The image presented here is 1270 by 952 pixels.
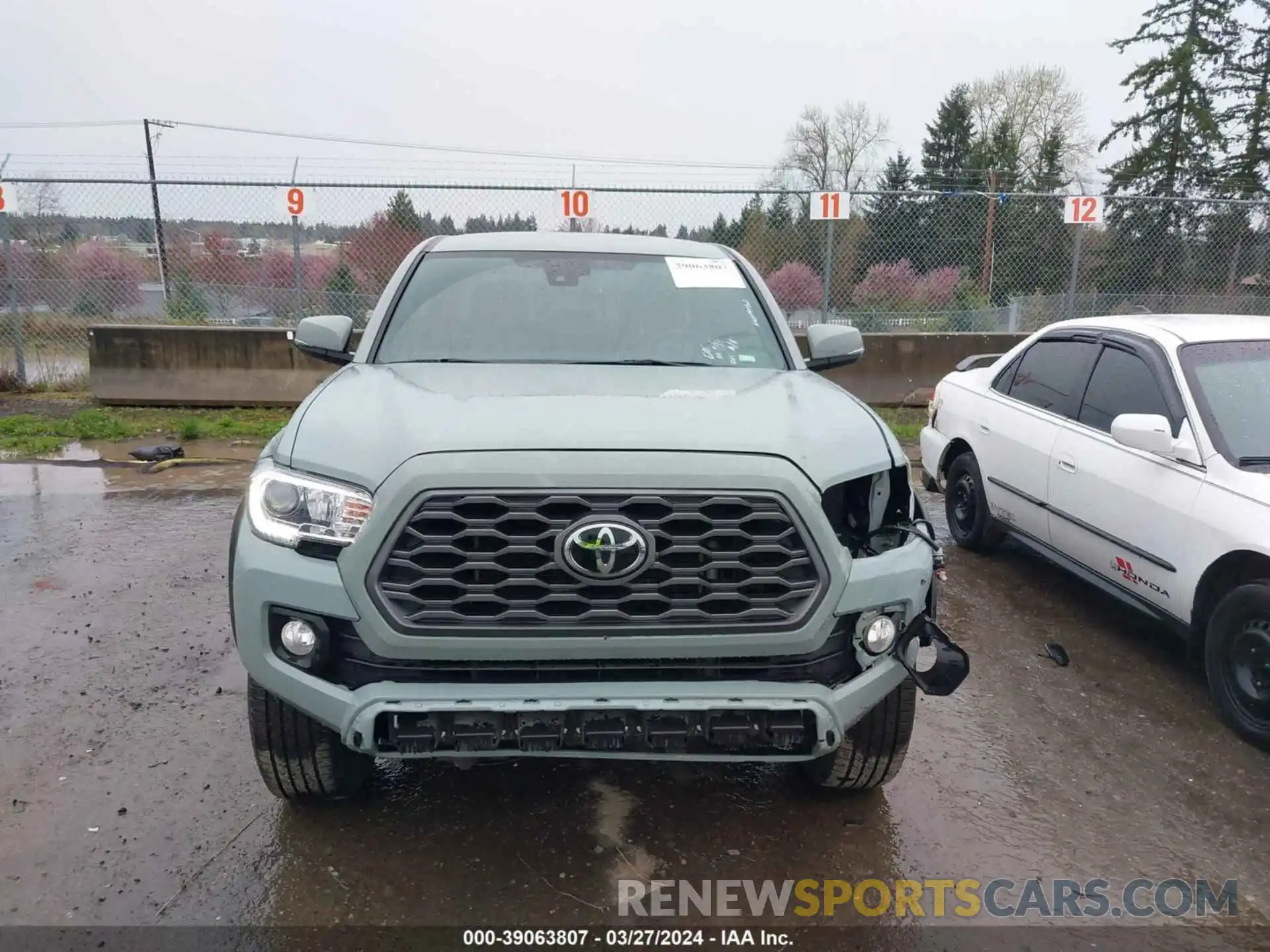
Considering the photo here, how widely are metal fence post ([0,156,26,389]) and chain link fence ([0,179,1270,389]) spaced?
0.06 feet

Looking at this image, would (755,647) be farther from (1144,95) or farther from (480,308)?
(1144,95)

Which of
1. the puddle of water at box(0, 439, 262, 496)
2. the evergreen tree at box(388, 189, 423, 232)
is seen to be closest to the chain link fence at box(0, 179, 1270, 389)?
the evergreen tree at box(388, 189, 423, 232)

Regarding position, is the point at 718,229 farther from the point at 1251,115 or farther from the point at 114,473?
the point at 1251,115

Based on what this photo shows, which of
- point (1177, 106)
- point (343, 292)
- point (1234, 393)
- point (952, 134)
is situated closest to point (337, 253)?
point (343, 292)

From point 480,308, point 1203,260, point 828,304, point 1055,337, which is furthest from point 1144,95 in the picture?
point 480,308

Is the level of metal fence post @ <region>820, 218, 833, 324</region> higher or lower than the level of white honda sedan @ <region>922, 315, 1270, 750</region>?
higher

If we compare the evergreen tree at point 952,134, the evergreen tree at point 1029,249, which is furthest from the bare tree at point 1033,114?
the evergreen tree at point 1029,249

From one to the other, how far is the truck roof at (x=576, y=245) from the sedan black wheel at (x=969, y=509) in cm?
234

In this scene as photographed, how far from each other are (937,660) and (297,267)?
9726mm

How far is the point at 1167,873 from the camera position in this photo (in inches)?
113

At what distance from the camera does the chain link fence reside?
35.5ft

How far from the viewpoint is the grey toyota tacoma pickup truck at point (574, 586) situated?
7.99 ft

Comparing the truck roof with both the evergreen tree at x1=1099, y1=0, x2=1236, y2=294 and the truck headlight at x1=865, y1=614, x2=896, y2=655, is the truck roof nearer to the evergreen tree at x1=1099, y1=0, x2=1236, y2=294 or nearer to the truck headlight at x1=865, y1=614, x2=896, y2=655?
the truck headlight at x1=865, y1=614, x2=896, y2=655

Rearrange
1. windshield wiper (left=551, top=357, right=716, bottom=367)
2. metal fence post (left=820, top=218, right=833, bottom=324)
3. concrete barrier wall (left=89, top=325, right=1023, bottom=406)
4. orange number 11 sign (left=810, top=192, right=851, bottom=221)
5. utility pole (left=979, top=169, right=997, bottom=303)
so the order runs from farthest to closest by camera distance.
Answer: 1. utility pole (left=979, top=169, right=997, bottom=303)
2. metal fence post (left=820, top=218, right=833, bottom=324)
3. orange number 11 sign (left=810, top=192, right=851, bottom=221)
4. concrete barrier wall (left=89, top=325, right=1023, bottom=406)
5. windshield wiper (left=551, top=357, right=716, bottom=367)
